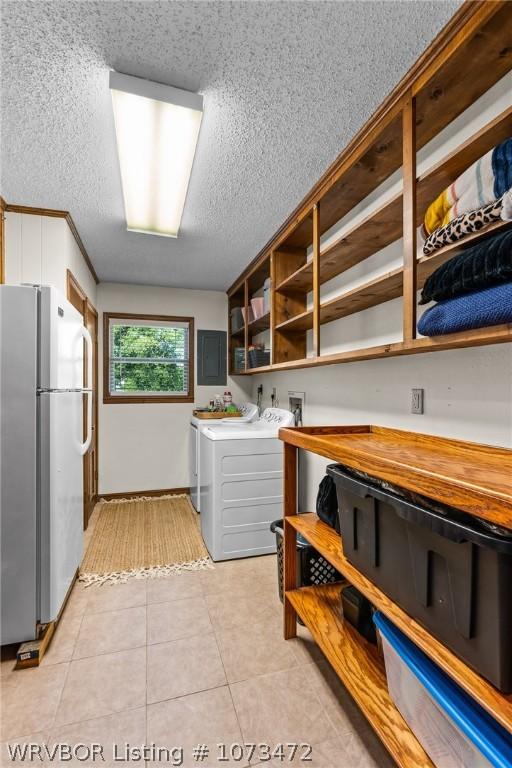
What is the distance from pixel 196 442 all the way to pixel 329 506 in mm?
2078

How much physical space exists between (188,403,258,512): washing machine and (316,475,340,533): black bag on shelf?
1.71m

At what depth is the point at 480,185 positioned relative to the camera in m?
1.06

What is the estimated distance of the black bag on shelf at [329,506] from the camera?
5.79 ft

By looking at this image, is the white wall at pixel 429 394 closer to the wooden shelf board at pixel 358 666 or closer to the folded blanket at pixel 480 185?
the folded blanket at pixel 480 185

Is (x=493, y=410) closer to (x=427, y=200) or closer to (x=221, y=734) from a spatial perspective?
(x=427, y=200)

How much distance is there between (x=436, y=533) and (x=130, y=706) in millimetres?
1455

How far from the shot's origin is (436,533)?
2.97 feet

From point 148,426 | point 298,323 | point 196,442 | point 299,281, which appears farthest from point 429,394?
point 148,426

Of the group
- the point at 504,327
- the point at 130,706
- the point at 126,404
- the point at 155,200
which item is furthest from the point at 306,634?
the point at 126,404

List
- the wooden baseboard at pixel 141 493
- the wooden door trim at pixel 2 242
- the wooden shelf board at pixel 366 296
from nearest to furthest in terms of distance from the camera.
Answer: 1. the wooden shelf board at pixel 366 296
2. the wooden door trim at pixel 2 242
3. the wooden baseboard at pixel 141 493

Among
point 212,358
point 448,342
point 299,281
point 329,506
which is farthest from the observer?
point 212,358

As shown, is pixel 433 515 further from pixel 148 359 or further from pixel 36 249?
pixel 148 359

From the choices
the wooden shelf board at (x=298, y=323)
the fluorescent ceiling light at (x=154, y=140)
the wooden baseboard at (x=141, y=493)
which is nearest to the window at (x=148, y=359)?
the wooden baseboard at (x=141, y=493)

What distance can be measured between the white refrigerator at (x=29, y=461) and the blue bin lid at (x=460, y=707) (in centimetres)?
158
